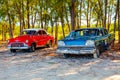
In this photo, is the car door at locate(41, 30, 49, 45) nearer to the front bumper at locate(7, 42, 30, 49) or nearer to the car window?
the front bumper at locate(7, 42, 30, 49)

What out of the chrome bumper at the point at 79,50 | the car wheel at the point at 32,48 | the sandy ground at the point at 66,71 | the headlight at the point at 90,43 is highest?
the headlight at the point at 90,43

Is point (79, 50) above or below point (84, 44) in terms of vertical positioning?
below

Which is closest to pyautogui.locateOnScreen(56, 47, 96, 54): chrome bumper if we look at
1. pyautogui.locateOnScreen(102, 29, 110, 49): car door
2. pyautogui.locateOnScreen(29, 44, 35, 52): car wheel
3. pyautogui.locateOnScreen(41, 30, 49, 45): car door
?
pyautogui.locateOnScreen(102, 29, 110, 49): car door

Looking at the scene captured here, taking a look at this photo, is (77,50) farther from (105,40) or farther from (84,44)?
(105,40)

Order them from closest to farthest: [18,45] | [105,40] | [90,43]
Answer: [90,43] < [105,40] < [18,45]

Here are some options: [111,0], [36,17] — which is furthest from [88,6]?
[36,17]

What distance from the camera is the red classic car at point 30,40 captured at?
54.3 ft

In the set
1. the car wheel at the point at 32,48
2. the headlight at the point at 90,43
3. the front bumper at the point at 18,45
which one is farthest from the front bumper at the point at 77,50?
the car wheel at the point at 32,48

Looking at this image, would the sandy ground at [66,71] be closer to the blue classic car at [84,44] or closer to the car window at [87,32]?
the blue classic car at [84,44]

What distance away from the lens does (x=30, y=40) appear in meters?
16.8

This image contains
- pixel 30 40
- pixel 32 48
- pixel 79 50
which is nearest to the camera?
pixel 79 50

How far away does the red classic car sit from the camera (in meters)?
16.6

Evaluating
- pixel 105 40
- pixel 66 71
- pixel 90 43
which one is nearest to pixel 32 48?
pixel 105 40

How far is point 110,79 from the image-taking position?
8.47m
